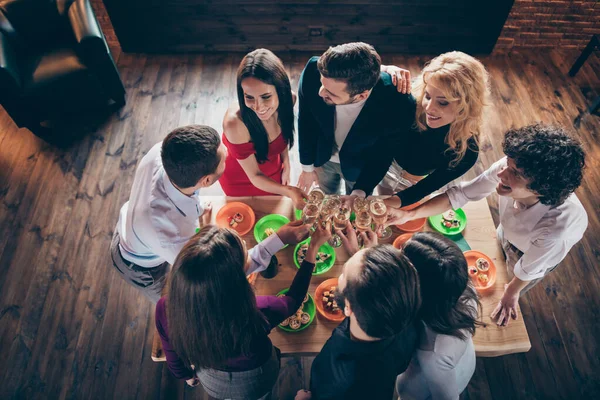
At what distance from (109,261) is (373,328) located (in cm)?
239

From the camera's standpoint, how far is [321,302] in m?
1.83

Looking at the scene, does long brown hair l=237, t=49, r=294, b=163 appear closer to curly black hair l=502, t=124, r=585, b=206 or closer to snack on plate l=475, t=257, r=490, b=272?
curly black hair l=502, t=124, r=585, b=206

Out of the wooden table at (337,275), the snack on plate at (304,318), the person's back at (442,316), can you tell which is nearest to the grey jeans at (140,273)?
the wooden table at (337,275)

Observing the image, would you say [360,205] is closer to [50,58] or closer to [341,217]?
[341,217]

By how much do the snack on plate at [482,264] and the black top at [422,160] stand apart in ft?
1.49

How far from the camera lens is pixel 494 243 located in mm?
2012

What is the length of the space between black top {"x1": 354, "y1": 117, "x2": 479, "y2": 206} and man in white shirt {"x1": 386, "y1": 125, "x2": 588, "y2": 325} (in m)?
0.13

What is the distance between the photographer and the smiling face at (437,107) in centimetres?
183

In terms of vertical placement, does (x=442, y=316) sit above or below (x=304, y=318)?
above

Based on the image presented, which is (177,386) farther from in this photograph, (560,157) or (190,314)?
(560,157)

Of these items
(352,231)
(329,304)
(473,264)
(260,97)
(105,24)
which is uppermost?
(260,97)

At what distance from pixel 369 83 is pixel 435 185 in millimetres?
711

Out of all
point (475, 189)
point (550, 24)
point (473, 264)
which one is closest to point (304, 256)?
point (473, 264)

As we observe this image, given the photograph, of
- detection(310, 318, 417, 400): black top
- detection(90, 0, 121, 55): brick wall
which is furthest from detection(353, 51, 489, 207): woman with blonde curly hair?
detection(90, 0, 121, 55): brick wall
